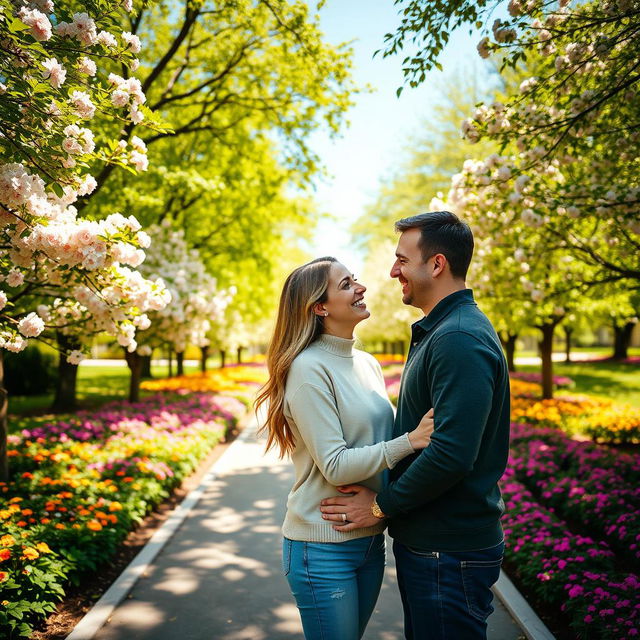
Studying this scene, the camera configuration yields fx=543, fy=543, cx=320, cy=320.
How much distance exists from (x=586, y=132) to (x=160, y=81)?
429 inches

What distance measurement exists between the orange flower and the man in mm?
2900

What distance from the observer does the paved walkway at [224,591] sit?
3947 mm

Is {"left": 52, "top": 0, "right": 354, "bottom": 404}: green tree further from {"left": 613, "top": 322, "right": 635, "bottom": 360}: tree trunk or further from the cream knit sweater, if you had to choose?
{"left": 613, "top": 322, "right": 635, "bottom": 360}: tree trunk

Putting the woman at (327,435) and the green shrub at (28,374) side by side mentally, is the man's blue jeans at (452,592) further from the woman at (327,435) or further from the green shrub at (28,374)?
the green shrub at (28,374)

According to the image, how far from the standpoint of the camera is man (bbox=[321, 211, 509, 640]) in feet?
6.35

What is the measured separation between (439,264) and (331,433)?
0.83 m

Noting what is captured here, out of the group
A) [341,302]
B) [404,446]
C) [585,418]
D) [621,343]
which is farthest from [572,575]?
[621,343]

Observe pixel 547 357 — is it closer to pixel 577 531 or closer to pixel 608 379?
pixel 577 531

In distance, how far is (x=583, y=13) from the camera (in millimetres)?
4426

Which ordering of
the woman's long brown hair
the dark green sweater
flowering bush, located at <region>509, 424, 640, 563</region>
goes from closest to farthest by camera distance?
the dark green sweater, the woman's long brown hair, flowering bush, located at <region>509, 424, 640, 563</region>

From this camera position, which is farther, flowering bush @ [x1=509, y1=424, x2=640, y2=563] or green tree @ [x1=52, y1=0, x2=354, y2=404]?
green tree @ [x1=52, y1=0, x2=354, y2=404]

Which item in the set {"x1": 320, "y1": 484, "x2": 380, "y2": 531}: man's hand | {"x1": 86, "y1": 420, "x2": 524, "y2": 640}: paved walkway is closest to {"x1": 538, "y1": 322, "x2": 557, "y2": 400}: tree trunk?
{"x1": 86, "y1": 420, "x2": 524, "y2": 640}: paved walkway

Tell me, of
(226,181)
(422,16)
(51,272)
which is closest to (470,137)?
(422,16)

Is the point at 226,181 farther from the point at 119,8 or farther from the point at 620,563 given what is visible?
the point at 620,563
